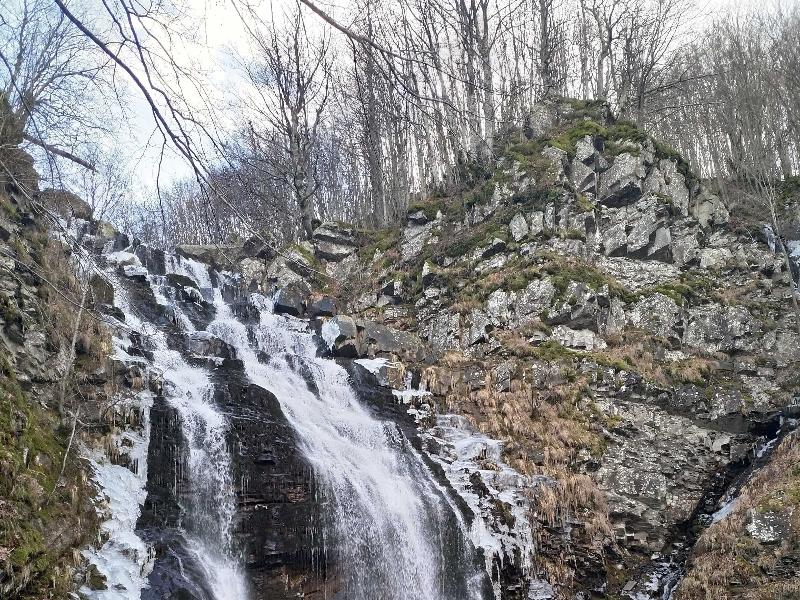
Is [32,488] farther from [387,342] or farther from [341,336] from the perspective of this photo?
[387,342]

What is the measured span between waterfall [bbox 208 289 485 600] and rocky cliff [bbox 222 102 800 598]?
970mm

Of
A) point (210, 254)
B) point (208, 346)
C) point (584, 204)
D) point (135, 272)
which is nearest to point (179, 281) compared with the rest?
point (135, 272)

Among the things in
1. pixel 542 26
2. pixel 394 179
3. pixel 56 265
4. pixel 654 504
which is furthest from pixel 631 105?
pixel 56 265

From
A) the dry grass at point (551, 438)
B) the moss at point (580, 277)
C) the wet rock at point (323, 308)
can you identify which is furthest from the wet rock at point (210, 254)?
the moss at point (580, 277)

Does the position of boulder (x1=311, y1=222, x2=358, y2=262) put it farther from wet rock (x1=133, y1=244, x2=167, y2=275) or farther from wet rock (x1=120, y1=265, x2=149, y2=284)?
wet rock (x1=120, y1=265, x2=149, y2=284)

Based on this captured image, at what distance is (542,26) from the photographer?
22875 millimetres

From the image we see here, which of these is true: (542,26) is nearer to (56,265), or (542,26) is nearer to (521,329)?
Answer: (521,329)

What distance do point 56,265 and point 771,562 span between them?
14.5 metres

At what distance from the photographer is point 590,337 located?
15.0m

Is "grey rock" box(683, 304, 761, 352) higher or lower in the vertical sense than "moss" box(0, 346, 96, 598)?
higher

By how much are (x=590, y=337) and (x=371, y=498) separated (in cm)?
762

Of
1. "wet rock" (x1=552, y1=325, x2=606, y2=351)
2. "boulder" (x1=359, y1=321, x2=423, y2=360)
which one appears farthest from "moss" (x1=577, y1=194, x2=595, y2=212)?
"boulder" (x1=359, y1=321, x2=423, y2=360)

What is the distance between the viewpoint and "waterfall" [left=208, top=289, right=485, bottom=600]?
9.69 m

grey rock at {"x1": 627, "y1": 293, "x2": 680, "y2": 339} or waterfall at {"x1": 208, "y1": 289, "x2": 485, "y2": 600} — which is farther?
grey rock at {"x1": 627, "y1": 293, "x2": 680, "y2": 339}
